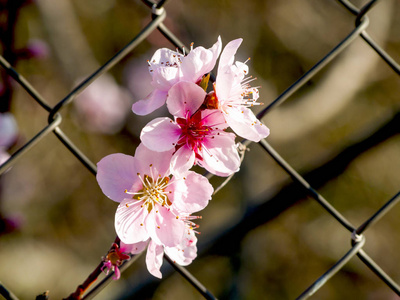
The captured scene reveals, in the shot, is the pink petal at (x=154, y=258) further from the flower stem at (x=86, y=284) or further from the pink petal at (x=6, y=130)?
the pink petal at (x=6, y=130)

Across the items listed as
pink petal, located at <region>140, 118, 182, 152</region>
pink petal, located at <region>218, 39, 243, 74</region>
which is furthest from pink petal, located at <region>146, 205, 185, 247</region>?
pink petal, located at <region>218, 39, 243, 74</region>

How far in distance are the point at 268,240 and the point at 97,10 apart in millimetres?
1370

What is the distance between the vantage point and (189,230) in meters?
0.69

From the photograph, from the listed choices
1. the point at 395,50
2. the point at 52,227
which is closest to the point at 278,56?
the point at 395,50

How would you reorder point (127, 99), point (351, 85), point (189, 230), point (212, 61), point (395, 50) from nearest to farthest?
point (212, 61) → point (189, 230) → point (127, 99) → point (351, 85) → point (395, 50)

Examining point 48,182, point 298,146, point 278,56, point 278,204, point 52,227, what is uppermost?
point 48,182

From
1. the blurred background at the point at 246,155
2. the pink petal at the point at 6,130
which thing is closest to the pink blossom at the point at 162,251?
the pink petal at the point at 6,130

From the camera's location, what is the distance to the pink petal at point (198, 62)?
565 mm

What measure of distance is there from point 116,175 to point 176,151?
0.09 meters

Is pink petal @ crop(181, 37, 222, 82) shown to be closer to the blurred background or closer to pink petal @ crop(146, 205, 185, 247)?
pink petal @ crop(146, 205, 185, 247)

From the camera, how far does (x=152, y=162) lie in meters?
0.63

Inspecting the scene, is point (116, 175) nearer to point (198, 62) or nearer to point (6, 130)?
point (198, 62)

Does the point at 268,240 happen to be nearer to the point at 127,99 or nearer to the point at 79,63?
the point at 127,99

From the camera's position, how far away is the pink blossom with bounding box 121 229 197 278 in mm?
635
